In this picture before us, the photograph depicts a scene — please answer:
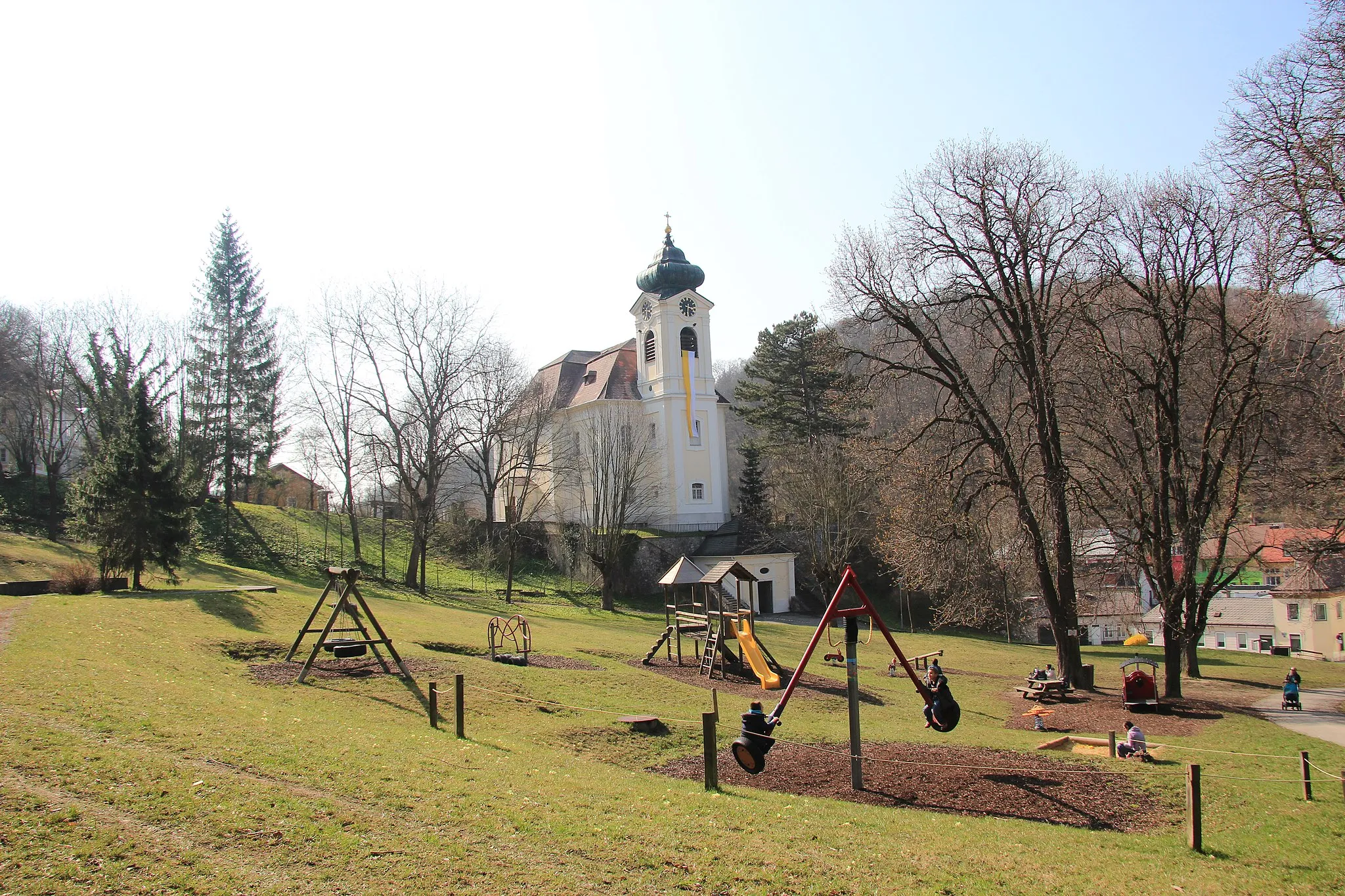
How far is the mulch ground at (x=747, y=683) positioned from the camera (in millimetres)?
20172

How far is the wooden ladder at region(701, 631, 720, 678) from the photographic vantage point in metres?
22.1

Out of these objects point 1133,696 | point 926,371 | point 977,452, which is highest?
point 926,371

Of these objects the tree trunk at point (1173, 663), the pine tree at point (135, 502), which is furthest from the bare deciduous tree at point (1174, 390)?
the pine tree at point (135, 502)

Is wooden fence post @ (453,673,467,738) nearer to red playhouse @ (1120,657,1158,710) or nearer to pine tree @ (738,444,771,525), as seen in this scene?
red playhouse @ (1120,657,1158,710)

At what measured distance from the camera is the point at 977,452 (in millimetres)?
28312

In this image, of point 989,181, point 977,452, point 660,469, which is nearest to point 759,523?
point 660,469

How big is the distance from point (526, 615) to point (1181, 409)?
80.9 ft

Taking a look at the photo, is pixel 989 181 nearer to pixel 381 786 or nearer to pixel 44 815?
pixel 381 786

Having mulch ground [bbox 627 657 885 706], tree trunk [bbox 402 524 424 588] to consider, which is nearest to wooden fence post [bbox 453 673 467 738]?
mulch ground [bbox 627 657 885 706]

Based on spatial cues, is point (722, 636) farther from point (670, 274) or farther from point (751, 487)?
point (670, 274)

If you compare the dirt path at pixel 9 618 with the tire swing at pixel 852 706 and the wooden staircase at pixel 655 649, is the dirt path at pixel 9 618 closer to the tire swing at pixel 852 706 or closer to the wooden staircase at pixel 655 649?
the tire swing at pixel 852 706

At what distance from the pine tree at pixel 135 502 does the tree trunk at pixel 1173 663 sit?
29.2m

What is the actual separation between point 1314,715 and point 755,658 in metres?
12.5

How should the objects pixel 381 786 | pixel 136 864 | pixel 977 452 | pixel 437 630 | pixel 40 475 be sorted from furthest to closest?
pixel 40 475 → pixel 977 452 → pixel 437 630 → pixel 381 786 → pixel 136 864
